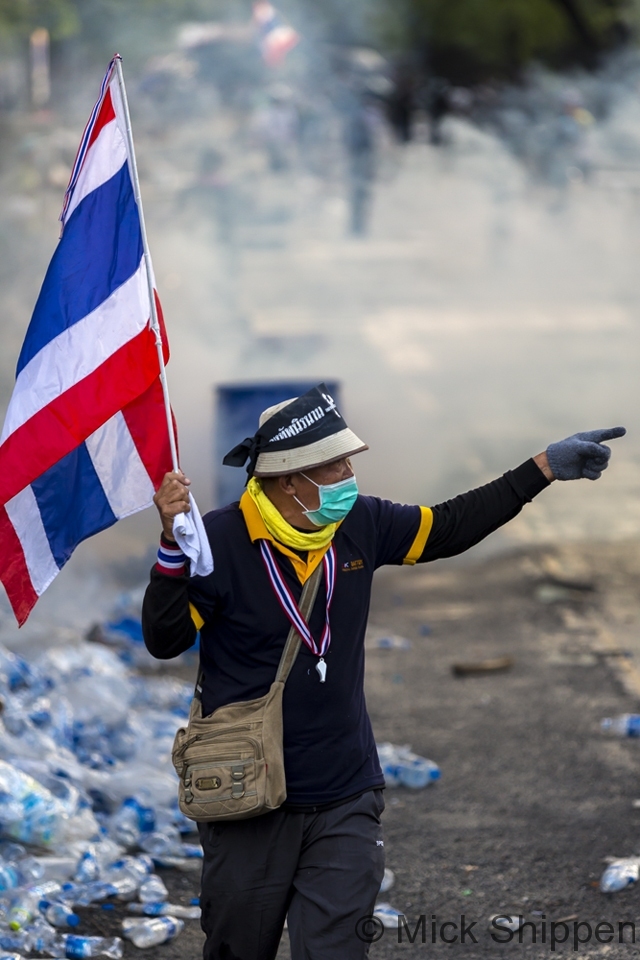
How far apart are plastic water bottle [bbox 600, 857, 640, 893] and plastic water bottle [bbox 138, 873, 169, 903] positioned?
1.53 m

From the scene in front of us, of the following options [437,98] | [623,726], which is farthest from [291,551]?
[437,98]

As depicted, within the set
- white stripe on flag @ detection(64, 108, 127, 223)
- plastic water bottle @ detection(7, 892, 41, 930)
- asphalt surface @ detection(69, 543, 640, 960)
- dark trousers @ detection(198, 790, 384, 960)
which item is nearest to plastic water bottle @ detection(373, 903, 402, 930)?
asphalt surface @ detection(69, 543, 640, 960)

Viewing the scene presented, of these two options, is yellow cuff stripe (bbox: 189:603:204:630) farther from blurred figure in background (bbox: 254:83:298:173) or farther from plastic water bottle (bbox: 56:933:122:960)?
blurred figure in background (bbox: 254:83:298:173)

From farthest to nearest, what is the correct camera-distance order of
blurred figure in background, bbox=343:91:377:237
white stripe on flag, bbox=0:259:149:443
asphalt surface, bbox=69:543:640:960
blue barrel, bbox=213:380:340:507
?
blurred figure in background, bbox=343:91:377:237
blue barrel, bbox=213:380:340:507
asphalt surface, bbox=69:543:640:960
white stripe on flag, bbox=0:259:149:443

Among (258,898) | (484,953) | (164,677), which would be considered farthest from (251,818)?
(164,677)

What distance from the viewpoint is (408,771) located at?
18.6ft

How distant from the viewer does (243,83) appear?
13133mm

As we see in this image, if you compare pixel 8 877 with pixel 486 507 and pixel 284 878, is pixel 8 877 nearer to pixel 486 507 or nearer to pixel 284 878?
pixel 284 878

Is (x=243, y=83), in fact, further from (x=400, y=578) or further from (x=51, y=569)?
(x=51, y=569)

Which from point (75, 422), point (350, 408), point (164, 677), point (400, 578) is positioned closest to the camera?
point (75, 422)

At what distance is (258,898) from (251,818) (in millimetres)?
194

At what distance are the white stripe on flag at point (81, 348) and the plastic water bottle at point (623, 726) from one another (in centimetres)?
355

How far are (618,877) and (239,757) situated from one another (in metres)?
2.02

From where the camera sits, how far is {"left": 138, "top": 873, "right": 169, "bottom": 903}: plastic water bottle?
4.60m
